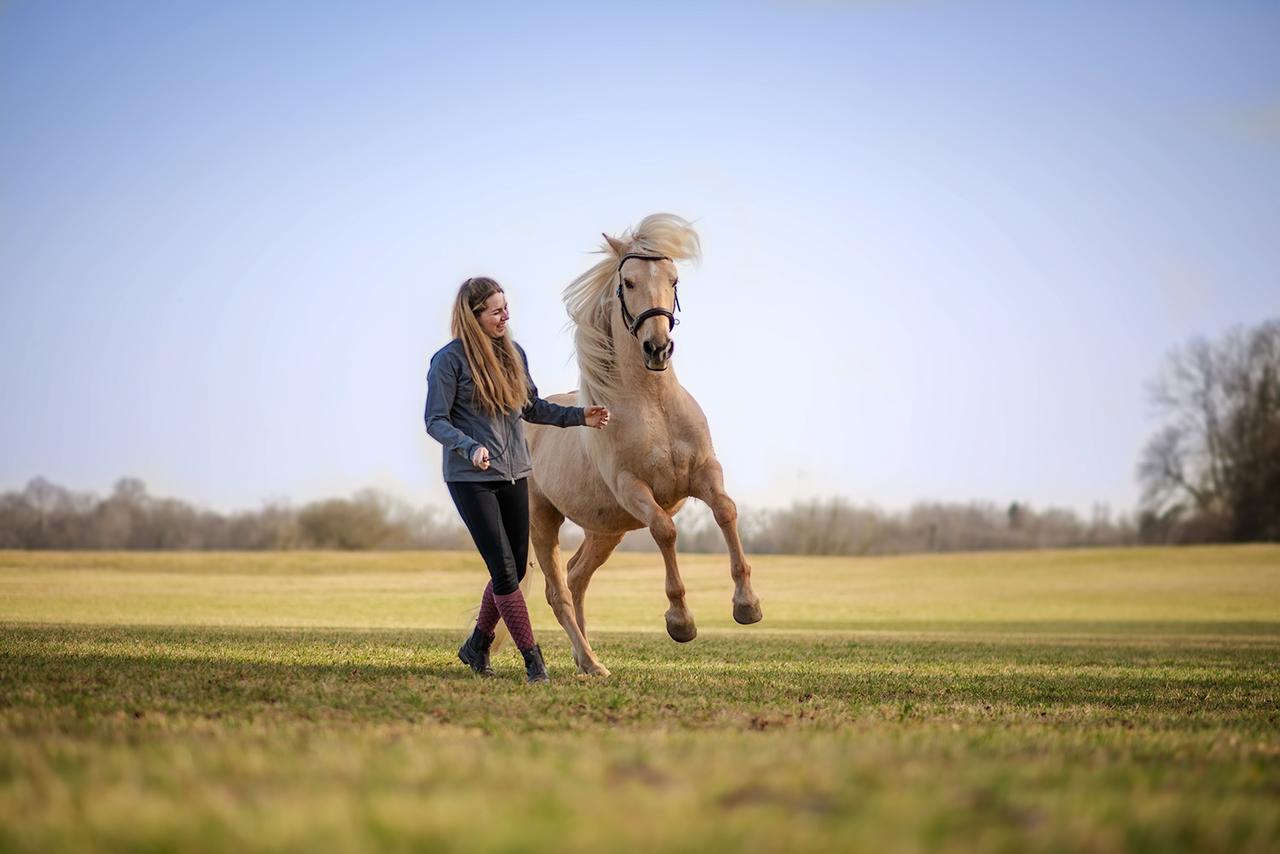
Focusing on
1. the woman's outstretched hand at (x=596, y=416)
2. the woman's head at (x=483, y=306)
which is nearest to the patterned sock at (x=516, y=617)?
the woman's outstretched hand at (x=596, y=416)

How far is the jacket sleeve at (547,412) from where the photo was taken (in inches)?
316

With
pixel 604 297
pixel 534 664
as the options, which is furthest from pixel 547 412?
pixel 534 664

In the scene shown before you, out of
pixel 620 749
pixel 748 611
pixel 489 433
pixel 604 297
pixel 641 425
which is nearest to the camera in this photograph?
pixel 620 749

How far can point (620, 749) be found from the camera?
150 inches

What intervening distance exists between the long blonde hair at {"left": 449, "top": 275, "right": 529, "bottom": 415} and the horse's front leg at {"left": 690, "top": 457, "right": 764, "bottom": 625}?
150cm

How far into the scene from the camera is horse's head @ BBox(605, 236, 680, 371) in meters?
8.17

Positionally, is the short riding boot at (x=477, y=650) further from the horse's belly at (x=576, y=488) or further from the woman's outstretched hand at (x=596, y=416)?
the woman's outstretched hand at (x=596, y=416)

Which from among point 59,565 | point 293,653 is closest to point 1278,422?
point 59,565

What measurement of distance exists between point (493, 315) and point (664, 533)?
1920mm

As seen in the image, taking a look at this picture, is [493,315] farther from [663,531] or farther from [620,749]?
[620,749]

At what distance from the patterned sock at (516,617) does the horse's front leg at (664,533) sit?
3.51 ft

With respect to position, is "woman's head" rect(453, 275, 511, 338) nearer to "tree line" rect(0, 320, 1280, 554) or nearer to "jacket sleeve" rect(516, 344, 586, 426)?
"jacket sleeve" rect(516, 344, 586, 426)

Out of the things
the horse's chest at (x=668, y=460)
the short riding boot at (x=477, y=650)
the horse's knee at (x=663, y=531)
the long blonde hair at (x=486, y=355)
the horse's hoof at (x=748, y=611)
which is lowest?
the short riding boot at (x=477, y=650)

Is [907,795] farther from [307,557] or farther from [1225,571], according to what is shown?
[1225,571]
